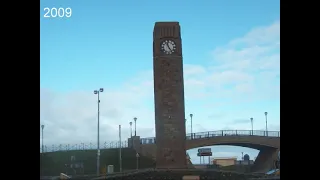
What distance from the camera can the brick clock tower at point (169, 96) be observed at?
5400 cm

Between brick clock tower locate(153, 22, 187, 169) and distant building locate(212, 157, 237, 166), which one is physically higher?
brick clock tower locate(153, 22, 187, 169)

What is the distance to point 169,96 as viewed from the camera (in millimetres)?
54844

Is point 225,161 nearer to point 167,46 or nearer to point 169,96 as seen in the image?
point 169,96

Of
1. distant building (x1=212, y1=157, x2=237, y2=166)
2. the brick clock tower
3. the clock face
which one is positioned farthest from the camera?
distant building (x1=212, y1=157, x2=237, y2=166)

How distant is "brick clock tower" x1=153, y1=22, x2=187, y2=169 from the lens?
177 feet

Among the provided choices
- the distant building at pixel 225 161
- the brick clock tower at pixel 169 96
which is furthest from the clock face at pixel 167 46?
the distant building at pixel 225 161

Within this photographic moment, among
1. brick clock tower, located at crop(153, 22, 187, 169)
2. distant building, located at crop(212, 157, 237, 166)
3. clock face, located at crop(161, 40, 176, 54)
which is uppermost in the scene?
clock face, located at crop(161, 40, 176, 54)

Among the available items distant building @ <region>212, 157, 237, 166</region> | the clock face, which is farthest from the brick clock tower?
distant building @ <region>212, 157, 237, 166</region>

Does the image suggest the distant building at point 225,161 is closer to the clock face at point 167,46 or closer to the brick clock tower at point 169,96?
the brick clock tower at point 169,96

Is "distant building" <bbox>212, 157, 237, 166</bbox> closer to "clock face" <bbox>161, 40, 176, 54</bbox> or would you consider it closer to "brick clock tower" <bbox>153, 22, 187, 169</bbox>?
"brick clock tower" <bbox>153, 22, 187, 169</bbox>
